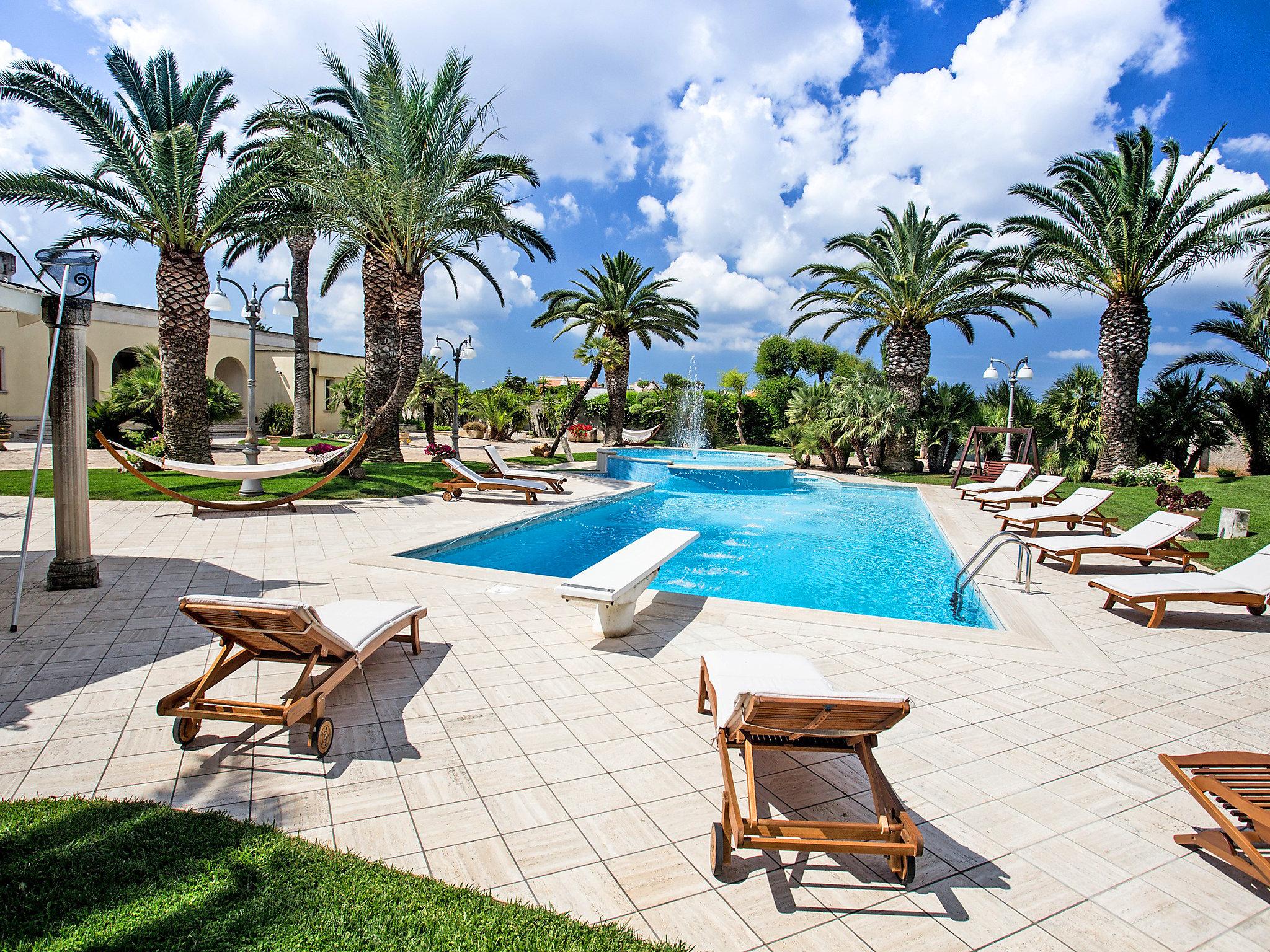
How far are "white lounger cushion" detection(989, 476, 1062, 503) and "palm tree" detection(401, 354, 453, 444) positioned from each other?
19542mm

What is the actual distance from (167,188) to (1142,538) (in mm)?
17470

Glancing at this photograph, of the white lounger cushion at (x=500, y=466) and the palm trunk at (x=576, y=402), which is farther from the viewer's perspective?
the palm trunk at (x=576, y=402)

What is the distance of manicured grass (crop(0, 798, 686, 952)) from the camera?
1.96 metres

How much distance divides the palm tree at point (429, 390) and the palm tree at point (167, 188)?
445 inches

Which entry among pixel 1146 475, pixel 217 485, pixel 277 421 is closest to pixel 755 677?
pixel 217 485

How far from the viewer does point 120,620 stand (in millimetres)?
4879

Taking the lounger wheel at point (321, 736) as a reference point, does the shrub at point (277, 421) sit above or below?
above

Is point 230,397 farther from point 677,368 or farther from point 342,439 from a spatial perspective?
point 677,368

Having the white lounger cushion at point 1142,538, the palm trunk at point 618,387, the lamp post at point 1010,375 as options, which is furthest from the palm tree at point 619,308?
the white lounger cushion at point 1142,538

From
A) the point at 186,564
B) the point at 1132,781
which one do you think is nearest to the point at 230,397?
the point at 186,564

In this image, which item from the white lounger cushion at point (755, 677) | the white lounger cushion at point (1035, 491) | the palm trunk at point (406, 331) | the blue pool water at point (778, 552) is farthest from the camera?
the palm trunk at point (406, 331)

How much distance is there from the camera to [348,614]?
4.06 meters

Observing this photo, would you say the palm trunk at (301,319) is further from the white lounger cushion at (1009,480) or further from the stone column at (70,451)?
the white lounger cushion at (1009,480)

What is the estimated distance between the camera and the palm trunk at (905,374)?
788 inches
